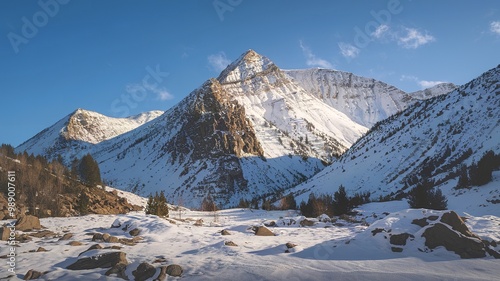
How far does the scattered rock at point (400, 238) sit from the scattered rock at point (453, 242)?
74cm

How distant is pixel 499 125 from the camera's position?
58.2 m

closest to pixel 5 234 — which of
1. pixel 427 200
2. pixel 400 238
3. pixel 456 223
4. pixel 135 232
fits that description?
pixel 135 232

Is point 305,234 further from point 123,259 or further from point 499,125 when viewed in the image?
point 499,125

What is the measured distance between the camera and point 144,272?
1281 centimetres

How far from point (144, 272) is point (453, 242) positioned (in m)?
13.3

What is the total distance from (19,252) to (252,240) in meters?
12.5

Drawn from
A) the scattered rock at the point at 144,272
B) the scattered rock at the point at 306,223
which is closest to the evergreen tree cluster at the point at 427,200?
the scattered rock at the point at 306,223

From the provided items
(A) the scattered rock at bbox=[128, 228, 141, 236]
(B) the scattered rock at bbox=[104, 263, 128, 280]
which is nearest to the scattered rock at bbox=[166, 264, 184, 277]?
(B) the scattered rock at bbox=[104, 263, 128, 280]

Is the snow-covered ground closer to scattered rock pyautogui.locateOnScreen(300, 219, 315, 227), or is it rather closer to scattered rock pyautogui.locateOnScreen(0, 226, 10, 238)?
scattered rock pyautogui.locateOnScreen(0, 226, 10, 238)

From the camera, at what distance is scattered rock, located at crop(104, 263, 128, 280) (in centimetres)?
1275

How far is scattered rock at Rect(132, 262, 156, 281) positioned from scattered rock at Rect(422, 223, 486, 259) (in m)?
12.1

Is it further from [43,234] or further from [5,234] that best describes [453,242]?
[5,234]

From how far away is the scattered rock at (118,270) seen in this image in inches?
502

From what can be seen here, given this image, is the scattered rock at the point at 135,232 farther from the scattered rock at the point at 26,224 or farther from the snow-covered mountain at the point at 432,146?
the snow-covered mountain at the point at 432,146
